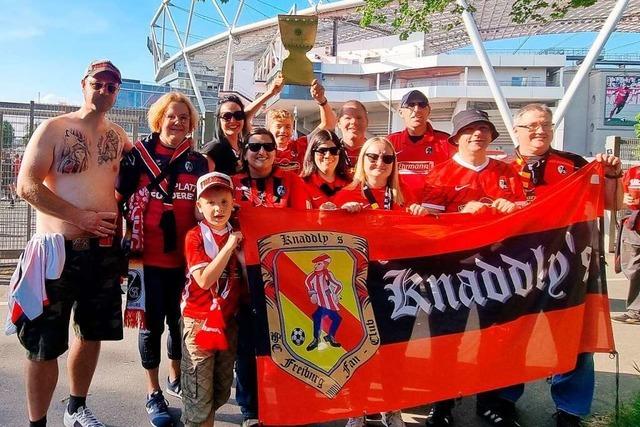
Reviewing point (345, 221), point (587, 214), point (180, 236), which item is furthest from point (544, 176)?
point (180, 236)

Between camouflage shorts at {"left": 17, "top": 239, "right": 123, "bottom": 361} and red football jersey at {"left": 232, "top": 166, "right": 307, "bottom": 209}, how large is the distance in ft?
3.05

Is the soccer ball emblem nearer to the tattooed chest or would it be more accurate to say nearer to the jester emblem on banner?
the jester emblem on banner

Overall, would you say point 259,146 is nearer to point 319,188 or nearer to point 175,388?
point 319,188

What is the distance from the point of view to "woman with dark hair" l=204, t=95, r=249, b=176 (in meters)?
4.03

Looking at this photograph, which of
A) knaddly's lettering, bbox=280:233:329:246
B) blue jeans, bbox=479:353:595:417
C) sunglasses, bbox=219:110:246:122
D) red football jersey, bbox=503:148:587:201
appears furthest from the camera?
sunglasses, bbox=219:110:246:122

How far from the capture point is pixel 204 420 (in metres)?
3.03

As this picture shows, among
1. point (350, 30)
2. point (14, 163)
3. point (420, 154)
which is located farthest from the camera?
point (350, 30)

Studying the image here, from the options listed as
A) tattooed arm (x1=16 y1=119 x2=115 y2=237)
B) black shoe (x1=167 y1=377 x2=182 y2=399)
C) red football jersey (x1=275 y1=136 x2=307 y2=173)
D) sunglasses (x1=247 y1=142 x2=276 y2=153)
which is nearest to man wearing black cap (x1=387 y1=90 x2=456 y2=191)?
red football jersey (x1=275 y1=136 x2=307 y2=173)

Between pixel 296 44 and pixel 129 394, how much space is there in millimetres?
3137

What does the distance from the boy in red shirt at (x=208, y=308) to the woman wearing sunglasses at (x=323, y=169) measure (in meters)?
0.91

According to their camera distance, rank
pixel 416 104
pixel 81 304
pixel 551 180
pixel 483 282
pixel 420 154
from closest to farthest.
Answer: pixel 81 304
pixel 483 282
pixel 551 180
pixel 416 104
pixel 420 154

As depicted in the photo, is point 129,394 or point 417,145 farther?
point 417,145

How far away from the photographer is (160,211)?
3455mm

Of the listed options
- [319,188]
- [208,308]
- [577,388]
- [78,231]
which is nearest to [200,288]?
[208,308]
